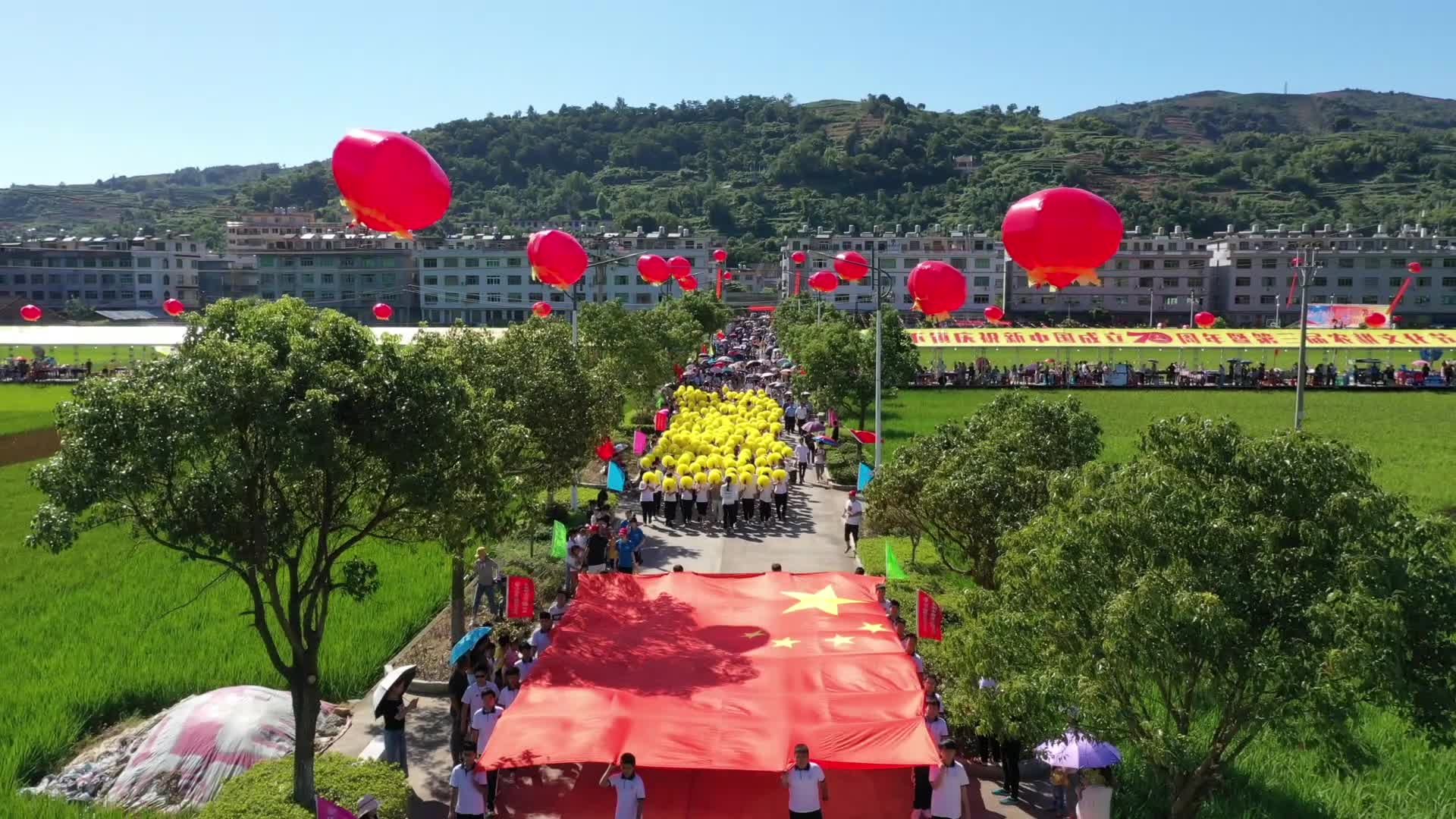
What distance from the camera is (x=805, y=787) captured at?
30.8ft

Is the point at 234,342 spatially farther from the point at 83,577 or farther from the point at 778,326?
the point at 778,326

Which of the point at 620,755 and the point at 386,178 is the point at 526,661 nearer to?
the point at 620,755

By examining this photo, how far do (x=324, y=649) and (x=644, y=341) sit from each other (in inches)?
1043

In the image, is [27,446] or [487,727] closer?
[487,727]

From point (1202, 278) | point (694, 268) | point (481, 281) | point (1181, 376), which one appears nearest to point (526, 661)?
point (1181, 376)

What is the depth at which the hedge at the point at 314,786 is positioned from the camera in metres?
9.60

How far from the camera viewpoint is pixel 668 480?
78.4 feet

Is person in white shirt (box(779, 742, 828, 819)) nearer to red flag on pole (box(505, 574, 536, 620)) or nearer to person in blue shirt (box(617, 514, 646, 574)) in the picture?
red flag on pole (box(505, 574, 536, 620))

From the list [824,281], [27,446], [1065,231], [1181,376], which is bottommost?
[27,446]

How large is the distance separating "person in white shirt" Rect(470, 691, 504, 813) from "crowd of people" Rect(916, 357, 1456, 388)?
4537cm

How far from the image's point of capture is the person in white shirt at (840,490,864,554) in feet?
68.6

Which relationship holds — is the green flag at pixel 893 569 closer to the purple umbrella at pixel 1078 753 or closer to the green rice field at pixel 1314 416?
the purple umbrella at pixel 1078 753

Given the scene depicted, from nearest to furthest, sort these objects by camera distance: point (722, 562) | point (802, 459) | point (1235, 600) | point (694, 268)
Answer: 1. point (1235, 600)
2. point (722, 562)
3. point (802, 459)
4. point (694, 268)

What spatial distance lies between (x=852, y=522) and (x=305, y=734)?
12788mm
